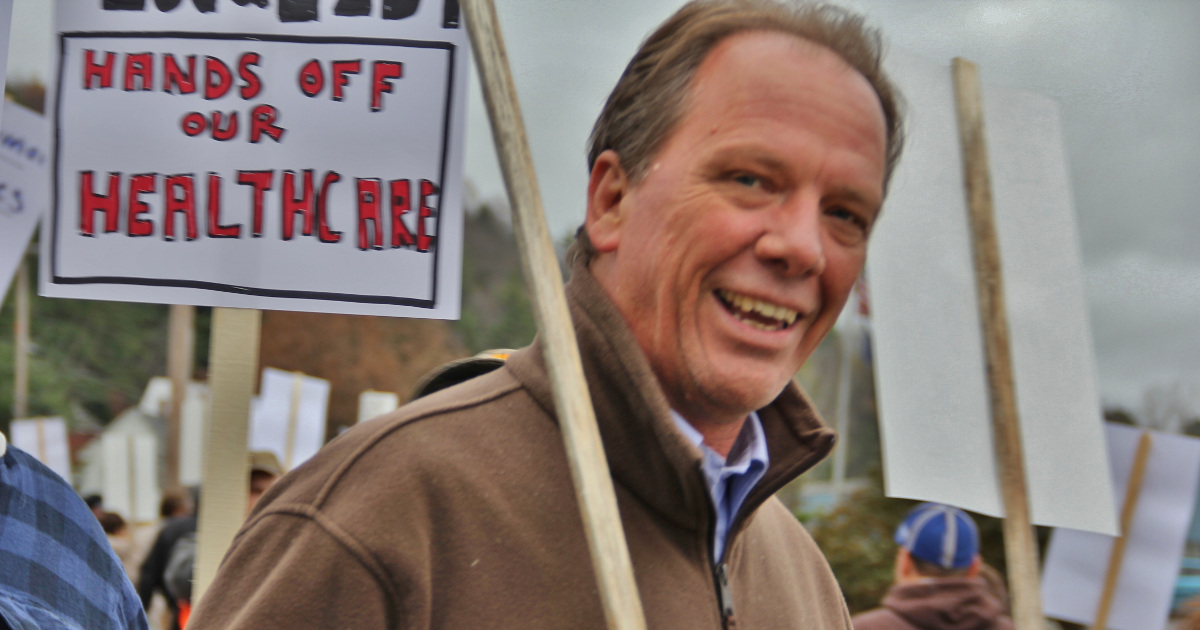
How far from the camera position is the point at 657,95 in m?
1.33

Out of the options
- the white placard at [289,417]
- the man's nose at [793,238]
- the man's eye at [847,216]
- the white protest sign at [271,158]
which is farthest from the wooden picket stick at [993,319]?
the white placard at [289,417]

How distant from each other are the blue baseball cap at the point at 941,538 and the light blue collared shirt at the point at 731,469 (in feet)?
7.08

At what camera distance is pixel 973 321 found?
1522 millimetres

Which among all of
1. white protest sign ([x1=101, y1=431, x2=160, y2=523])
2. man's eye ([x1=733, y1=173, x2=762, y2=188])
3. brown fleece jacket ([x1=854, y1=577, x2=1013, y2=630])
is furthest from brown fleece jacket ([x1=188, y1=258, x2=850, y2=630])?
white protest sign ([x1=101, y1=431, x2=160, y2=523])

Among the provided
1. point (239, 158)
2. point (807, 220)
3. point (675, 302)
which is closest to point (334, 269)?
point (239, 158)

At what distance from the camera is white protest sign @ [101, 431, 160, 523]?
9.70 m

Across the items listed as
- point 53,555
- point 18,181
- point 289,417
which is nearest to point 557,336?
point 53,555

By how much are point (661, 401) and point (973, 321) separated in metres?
0.59

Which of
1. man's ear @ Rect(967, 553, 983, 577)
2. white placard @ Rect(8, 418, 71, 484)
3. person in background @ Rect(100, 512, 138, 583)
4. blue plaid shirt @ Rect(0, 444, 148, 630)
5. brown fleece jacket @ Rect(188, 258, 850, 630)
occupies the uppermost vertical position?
brown fleece jacket @ Rect(188, 258, 850, 630)

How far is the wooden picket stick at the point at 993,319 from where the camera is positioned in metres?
1.42

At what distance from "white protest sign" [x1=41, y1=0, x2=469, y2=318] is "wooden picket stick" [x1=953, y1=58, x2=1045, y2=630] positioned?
0.77 metres

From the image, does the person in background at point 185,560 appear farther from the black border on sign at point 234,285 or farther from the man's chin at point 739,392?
the man's chin at point 739,392

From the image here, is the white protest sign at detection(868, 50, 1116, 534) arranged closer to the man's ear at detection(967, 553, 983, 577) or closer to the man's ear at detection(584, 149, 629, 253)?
the man's ear at detection(584, 149, 629, 253)

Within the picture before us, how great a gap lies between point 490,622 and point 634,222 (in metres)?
0.51
